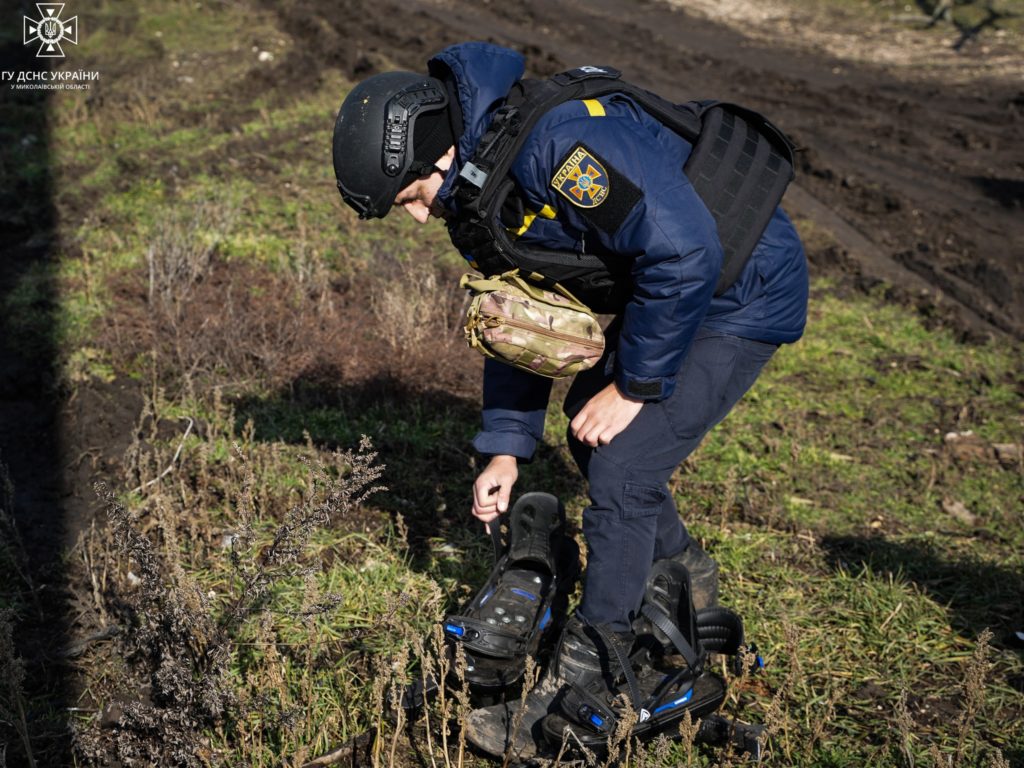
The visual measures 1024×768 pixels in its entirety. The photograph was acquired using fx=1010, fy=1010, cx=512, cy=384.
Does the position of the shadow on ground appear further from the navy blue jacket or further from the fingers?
the navy blue jacket

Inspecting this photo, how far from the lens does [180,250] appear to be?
6.04 m

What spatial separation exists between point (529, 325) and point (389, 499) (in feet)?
5.86

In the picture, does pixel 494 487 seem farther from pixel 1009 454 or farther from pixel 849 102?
pixel 849 102

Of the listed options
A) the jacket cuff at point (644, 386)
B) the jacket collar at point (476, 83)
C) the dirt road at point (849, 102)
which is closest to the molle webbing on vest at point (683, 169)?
the jacket collar at point (476, 83)

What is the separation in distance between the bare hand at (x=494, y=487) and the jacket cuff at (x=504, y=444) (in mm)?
28

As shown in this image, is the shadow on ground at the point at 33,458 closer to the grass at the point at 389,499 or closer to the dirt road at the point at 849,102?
the grass at the point at 389,499

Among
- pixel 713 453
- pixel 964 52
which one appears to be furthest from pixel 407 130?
pixel 964 52

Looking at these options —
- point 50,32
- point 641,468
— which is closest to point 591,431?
point 641,468

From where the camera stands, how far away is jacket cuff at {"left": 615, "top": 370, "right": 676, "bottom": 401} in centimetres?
270

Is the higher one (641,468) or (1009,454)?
(641,468)

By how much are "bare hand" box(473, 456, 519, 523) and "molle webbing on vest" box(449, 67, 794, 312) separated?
623 mm

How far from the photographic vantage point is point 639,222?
248cm

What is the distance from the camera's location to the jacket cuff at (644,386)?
2.70 metres

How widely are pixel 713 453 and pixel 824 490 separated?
56 centimetres
